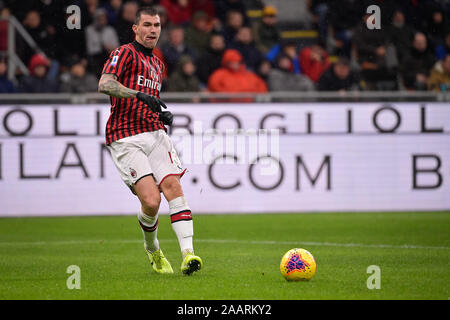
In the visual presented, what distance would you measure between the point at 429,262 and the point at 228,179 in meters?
6.38

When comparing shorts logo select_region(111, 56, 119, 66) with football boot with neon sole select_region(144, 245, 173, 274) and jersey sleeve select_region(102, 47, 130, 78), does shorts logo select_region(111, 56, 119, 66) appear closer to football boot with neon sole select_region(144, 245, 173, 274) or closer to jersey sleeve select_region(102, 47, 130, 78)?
jersey sleeve select_region(102, 47, 130, 78)

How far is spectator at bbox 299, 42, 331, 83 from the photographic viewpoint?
16984 millimetres

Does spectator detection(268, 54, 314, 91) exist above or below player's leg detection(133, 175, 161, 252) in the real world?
above

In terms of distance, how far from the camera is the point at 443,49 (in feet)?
60.4

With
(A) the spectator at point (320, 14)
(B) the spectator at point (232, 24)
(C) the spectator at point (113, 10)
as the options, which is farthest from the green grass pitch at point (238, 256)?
(A) the spectator at point (320, 14)

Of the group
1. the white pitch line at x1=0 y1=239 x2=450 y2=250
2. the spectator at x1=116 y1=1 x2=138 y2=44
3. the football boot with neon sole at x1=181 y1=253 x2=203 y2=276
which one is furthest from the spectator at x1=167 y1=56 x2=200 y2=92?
the football boot with neon sole at x1=181 y1=253 x2=203 y2=276

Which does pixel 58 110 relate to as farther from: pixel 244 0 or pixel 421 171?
pixel 244 0

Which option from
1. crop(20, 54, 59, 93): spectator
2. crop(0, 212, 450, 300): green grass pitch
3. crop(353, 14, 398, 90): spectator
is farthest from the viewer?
crop(353, 14, 398, 90): spectator

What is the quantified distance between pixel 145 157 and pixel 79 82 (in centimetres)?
770

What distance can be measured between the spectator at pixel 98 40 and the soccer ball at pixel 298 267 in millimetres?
9756

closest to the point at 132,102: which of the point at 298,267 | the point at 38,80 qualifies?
the point at 298,267

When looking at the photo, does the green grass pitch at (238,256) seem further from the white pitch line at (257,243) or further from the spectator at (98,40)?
the spectator at (98,40)

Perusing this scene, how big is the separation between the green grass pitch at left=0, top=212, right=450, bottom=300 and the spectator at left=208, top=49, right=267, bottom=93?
2467 millimetres
